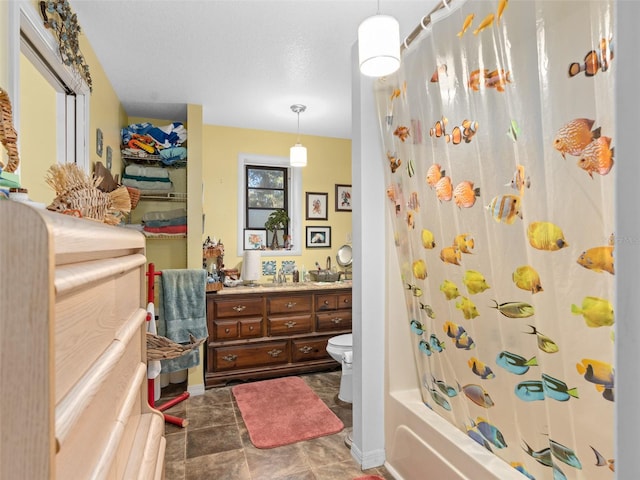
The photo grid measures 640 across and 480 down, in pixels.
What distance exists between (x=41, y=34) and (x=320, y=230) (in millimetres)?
3092

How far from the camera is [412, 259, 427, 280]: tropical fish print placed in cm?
177

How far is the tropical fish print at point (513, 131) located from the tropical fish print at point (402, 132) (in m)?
0.62

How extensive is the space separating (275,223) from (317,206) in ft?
1.98

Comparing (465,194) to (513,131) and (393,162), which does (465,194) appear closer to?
(513,131)

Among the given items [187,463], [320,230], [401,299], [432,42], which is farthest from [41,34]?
[320,230]

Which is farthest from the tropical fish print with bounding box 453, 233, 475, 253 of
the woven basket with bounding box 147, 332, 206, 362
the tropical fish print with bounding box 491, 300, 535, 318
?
the woven basket with bounding box 147, 332, 206, 362

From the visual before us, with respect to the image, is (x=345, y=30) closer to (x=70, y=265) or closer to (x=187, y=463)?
(x=70, y=265)

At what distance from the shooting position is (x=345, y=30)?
211 centimetres

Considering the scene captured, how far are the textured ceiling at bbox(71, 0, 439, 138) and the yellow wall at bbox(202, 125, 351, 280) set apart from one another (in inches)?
17.9

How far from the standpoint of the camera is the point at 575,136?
1044 millimetres

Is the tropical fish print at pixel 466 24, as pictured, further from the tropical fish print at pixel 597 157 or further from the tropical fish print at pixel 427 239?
the tropical fish print at pixel 427 239

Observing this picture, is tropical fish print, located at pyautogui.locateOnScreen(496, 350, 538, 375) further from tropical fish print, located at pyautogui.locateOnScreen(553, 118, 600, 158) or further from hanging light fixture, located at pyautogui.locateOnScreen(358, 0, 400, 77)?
hanging light fixture, located at pyautogui.locateOnScreen(358, 0, 400, 77)

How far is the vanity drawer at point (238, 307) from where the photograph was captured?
3246 millimetres

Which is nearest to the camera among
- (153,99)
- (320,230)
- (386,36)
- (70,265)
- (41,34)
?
(70,265)
